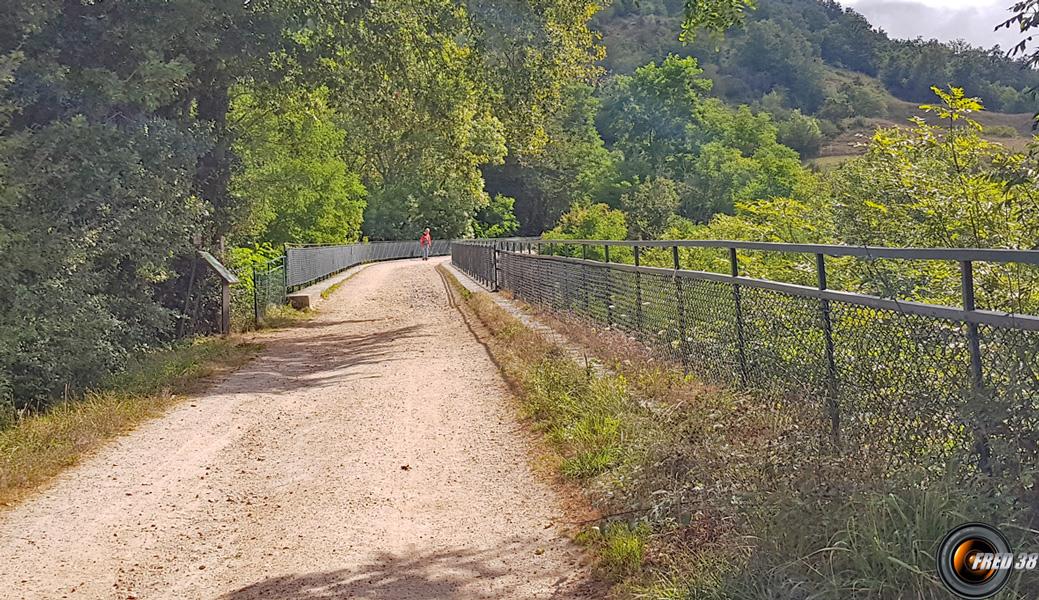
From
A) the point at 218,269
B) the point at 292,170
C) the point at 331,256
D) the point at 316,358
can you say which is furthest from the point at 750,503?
the point at 331,256

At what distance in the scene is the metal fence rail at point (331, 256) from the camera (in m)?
29.7

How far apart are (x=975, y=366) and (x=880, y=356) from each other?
93 centimetres

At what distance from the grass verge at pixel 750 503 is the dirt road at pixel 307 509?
43 centimetres

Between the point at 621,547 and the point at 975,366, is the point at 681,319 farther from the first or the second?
the point at 975,366

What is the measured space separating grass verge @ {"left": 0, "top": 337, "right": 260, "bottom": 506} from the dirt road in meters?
0.22

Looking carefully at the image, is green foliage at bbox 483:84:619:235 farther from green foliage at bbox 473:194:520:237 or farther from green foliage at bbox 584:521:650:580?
green foliage at bbox 584:521:650:580

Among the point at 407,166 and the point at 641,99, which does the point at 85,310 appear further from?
the point at 641,99

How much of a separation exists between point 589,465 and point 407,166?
21184 millimetres

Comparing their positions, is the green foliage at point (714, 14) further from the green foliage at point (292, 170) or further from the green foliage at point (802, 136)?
the green foliage at point (802, 136)

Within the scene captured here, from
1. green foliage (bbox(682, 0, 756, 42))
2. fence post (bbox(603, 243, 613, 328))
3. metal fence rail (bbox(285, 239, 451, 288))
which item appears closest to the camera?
green foliage (bbox(682, 0, 756, 42))

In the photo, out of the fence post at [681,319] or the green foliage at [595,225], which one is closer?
the fence post at [681,319]

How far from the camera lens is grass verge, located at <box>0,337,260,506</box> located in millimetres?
7770

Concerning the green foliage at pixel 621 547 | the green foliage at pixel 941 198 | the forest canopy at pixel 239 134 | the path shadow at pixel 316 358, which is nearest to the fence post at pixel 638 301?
the forest canopy at pixel 239 134

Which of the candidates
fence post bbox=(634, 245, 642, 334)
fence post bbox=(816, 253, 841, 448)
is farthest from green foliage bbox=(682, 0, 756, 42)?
fence post bbox=(634, 245, 642, 334)
